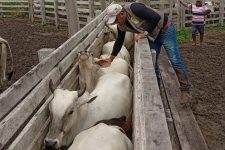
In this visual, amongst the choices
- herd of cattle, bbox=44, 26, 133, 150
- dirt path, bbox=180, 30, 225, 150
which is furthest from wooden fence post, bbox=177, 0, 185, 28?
herd of cattle, bbox=44, 26, 133, 150

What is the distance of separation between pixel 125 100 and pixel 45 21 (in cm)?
1490

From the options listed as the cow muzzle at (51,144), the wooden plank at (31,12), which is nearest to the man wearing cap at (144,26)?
the cow muzzle at (51,144)

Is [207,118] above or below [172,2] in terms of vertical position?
below

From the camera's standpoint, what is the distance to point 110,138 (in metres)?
3.31

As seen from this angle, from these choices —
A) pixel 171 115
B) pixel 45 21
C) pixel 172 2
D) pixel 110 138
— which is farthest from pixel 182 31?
pixel 110 138

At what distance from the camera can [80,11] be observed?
17969 mm

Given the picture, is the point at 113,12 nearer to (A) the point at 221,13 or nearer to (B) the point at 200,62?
(B) the point at 200,62

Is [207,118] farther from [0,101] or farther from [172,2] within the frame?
[172,2]

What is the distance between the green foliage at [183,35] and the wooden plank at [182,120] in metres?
7.23

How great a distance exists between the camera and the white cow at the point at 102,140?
3146mm

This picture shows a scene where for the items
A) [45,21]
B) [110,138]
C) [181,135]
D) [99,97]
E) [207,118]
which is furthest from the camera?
[45,21]

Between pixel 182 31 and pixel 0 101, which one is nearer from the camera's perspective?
pixel 0 101

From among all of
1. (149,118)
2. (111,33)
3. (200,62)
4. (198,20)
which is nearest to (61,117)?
(149,118)

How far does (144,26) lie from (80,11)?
1258 centimetres
